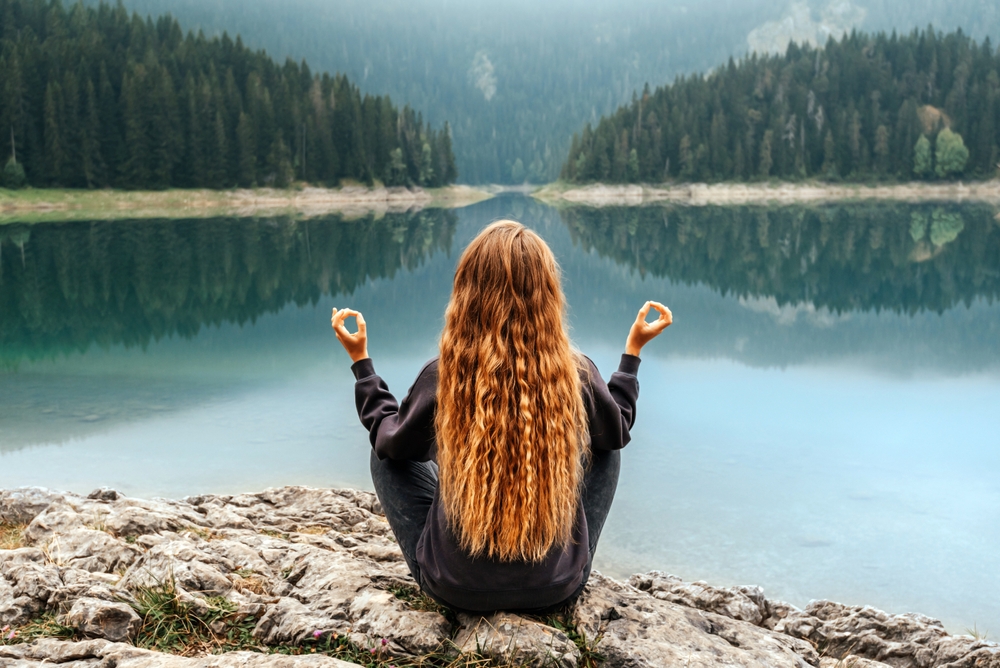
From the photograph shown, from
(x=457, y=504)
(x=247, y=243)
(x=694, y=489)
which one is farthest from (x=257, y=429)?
(x=247, y=243)

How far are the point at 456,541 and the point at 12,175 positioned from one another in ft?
231

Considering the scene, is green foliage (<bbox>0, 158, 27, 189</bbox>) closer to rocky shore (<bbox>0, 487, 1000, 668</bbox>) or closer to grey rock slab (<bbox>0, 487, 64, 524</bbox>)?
grey rock slab (<bbox>0, 487, 64, 524</bbox>)

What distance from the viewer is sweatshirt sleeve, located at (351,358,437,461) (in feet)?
11.9

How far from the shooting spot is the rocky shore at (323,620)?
3744 millimetres

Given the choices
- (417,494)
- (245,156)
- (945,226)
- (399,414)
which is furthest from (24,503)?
(245,156)

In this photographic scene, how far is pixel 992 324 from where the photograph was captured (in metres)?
18.8

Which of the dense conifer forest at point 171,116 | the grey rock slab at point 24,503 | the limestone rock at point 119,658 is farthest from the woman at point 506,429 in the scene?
the dense conifer forest at point 171,116

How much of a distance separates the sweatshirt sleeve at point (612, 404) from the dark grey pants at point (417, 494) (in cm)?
19

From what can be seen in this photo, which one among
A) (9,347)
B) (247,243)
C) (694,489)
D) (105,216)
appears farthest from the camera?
(105,216)

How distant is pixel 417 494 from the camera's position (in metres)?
4.14

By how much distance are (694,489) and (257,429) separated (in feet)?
18.3

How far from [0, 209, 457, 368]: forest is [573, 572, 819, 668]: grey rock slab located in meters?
14.1

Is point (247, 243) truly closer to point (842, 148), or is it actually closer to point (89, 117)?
point (89, 117)

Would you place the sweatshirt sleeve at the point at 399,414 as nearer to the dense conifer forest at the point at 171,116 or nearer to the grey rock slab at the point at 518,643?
the grey rock slab at the point at 518,643
